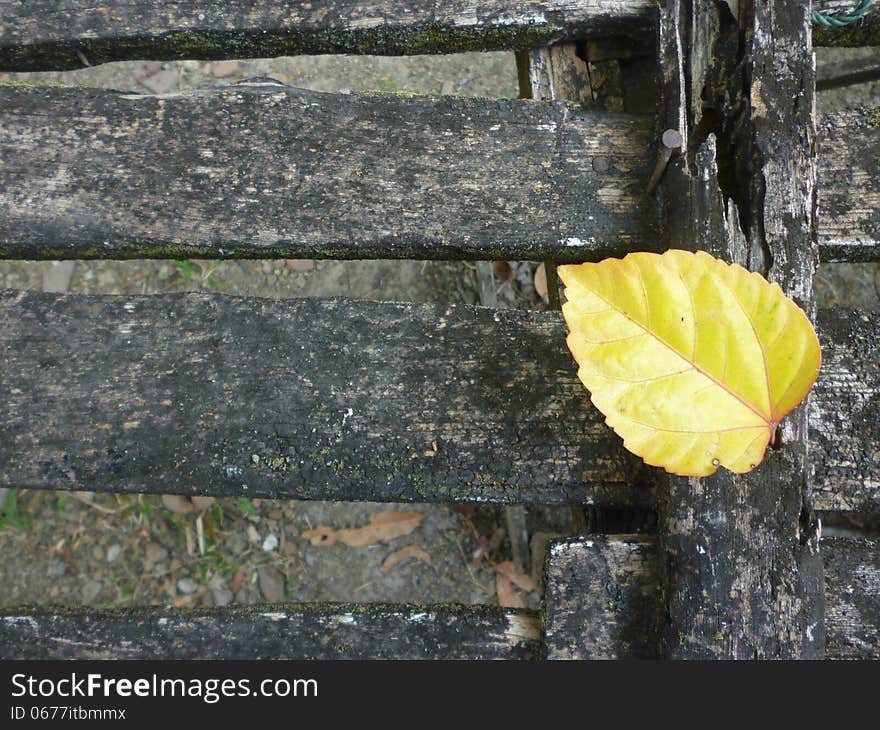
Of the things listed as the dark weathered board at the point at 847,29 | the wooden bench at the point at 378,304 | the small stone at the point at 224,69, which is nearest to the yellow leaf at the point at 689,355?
the wooden bench at the point at 378,304

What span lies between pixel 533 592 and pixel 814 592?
127 centimetres

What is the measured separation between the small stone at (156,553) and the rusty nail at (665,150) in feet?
6.41

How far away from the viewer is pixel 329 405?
119 cm

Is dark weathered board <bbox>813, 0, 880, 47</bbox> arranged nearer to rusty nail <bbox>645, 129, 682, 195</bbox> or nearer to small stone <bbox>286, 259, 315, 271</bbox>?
rusty nail <bbox>645, 129, 682, 195</bbox>

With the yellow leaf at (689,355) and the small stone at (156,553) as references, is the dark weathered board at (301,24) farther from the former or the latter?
the small stone at (156,553)

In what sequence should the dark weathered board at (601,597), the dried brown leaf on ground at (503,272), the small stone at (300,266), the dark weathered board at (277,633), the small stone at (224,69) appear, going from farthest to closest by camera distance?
the small stone at (224,69)
the small stone at (300,266)
the dried brown leaf on ground at (503,272)
the dark weathered board at (277,633)
the dark weathered board at (601,597)

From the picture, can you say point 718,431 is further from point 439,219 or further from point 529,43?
point 529,43

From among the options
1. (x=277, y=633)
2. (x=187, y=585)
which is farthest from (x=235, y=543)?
(x=277, y=633)

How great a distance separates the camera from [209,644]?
1260 mm

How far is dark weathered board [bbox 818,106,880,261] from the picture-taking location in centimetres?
121

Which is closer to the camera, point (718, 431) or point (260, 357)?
point (718, 431)

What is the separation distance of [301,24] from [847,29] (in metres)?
1.07

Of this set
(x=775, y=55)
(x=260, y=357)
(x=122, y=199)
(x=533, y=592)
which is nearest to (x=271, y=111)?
(x=122, y=199)

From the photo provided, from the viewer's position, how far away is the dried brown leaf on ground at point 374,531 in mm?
2279
